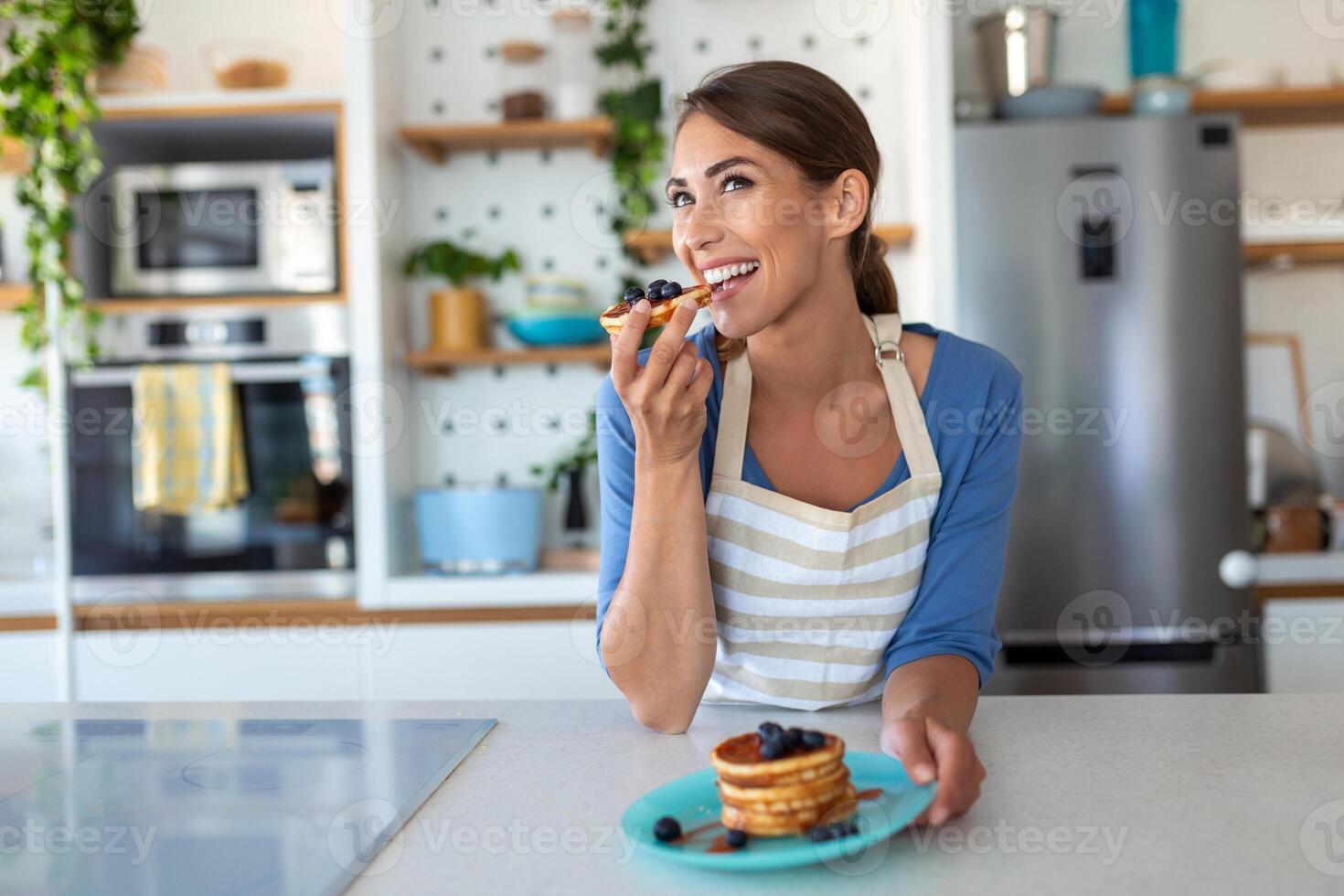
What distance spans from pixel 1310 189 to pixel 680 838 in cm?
296

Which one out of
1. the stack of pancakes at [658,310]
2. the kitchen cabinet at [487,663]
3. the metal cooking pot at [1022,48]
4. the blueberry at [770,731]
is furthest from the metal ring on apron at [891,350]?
the metal cooking pot at [1022,48]

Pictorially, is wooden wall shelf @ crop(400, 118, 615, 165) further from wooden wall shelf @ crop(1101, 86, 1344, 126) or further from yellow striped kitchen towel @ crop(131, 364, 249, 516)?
wooden wall shelf @ crop(1101, 86, 1344, 126)

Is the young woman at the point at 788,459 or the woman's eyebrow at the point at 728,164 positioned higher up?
the woman's eyebrow at the point at 728,164

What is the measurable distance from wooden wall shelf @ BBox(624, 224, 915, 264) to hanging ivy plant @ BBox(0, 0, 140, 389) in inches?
49.6

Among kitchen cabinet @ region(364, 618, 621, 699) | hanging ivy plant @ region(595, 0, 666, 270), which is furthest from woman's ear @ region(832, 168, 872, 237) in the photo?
hanging ivy plant @ region(595, 0, 666, 270)

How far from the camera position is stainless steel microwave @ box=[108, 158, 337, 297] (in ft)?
8.63

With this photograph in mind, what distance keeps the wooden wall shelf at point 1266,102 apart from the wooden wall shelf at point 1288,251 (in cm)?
35

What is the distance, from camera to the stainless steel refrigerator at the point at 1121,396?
245 centimetres

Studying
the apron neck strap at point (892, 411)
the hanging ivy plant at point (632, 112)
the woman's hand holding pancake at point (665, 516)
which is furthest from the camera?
the hanging ivy plant at point (632, 112)

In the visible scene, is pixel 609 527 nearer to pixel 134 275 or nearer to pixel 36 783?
pixel 36 783

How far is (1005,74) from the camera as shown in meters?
2.64

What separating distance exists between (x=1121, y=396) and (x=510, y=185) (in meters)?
1.63

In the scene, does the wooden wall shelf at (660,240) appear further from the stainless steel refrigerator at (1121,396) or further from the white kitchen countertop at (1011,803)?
the white kitchen countertop at (1011,803)

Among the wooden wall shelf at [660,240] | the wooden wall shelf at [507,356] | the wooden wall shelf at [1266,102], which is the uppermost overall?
the wooden wall shelf at [1266,102]
